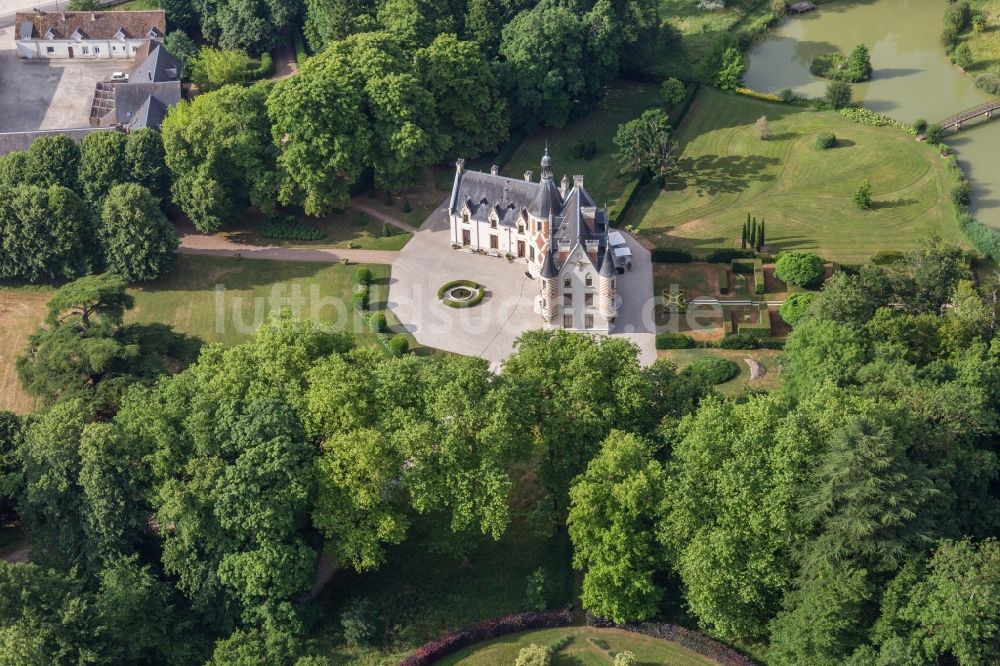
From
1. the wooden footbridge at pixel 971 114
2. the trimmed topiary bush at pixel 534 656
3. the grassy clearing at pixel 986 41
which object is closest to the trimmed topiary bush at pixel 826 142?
the wooden footbridge at pixel 971 114

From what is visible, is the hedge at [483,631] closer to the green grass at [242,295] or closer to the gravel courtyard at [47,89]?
the green grass at [242,295]

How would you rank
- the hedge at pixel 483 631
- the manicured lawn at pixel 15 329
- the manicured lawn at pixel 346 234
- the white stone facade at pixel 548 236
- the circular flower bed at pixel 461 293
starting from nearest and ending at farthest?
the hedge at pixel 483 631
the manicured lawn at pixel 15 329
the white stone facade at pixel 548 236
the circular flower bed at pixel 461 293
the manicured lawn at pixel 346 234

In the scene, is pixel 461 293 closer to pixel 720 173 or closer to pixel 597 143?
pixel 597 143

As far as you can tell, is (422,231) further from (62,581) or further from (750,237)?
(62,581)

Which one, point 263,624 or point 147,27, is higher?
point 147,27

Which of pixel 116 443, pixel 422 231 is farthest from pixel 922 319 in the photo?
pixel 116 443

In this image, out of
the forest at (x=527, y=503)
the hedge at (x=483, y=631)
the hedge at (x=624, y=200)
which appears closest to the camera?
the forest at (x=527, y=503)
